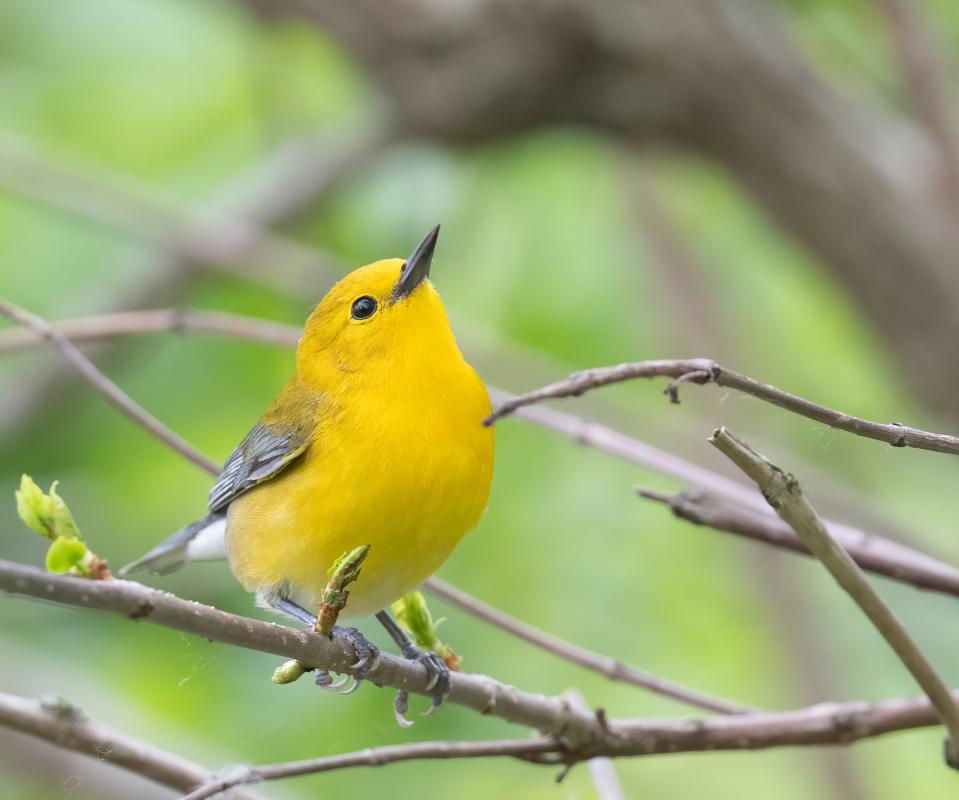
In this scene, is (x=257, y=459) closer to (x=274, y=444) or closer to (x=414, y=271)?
(x=274, y=444)

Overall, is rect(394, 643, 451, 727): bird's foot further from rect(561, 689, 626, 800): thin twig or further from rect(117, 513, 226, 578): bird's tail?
rect(117, 513, 226, 578): bird's tail

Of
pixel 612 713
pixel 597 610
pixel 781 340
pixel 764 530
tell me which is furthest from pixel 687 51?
pixel 764 530

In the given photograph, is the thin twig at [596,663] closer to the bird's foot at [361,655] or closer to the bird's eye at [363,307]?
the bird's foot at [361,655]

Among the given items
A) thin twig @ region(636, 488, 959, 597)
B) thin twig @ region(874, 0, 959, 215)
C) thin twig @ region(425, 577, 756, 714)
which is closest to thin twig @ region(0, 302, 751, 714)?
thin twig @ region(425, 577, 756, 714)

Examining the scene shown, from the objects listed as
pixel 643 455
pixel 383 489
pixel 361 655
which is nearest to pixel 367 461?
pixel 383 489

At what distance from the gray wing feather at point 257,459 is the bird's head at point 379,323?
0.59 ft

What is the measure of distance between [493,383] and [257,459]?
236 centimetres

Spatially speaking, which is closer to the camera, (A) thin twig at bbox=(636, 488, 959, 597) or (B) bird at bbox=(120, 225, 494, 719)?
(A) thin twig at bbox=(636, 488, 959, 597)

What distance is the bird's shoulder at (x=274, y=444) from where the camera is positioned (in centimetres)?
288

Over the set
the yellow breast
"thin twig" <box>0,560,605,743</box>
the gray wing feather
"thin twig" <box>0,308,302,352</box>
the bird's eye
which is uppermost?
the bird's eye

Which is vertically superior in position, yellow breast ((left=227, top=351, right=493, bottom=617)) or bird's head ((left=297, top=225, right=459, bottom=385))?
bird's head ((left=297, top=225, right=459, bottom=385))

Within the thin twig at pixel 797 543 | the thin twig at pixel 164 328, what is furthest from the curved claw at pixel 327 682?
the thin twig at pixel 164 328

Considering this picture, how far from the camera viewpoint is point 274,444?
2975 millimetres

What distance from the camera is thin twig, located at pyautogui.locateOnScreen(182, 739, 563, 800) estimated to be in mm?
2002
